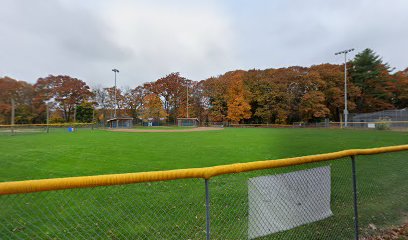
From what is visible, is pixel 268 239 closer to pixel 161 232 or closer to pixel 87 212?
pixel 161 232

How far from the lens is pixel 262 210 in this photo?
2.89 m

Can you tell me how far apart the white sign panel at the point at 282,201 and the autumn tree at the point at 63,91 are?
2444 inches

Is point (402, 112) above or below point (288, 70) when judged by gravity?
below

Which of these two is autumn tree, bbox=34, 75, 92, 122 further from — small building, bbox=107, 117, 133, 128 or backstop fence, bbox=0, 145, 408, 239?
backstop fence, bbox=0, 145, 408, 239

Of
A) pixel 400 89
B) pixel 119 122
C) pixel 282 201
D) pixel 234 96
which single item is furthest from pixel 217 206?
pixel 400 89

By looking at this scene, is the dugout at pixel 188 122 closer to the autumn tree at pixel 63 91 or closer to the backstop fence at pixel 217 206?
the autumn tree at pixel 63 91

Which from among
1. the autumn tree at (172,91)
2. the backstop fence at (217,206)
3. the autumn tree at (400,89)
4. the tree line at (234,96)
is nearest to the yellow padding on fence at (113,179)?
the backstop fence at (217,206)

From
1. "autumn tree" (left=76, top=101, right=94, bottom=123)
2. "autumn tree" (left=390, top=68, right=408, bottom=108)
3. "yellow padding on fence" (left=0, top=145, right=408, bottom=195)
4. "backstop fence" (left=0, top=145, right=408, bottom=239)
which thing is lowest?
"backstop fence" (left=0, top=145, right=408, bottom=239)

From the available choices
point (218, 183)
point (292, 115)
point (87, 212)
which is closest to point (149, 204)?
point (87, 212)

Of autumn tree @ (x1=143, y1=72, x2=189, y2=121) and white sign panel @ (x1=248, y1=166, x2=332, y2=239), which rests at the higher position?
autumn tree @ (x1=143, y1=72, x2=189, y2=121)

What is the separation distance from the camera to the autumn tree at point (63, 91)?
56094 mm

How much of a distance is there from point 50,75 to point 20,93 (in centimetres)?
717

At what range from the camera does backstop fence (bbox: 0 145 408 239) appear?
2.39 metres

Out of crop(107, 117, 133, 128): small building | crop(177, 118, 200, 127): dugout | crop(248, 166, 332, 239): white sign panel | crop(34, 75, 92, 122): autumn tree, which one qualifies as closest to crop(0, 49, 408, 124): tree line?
crop(34, 75, 92, 122): autumn tree
